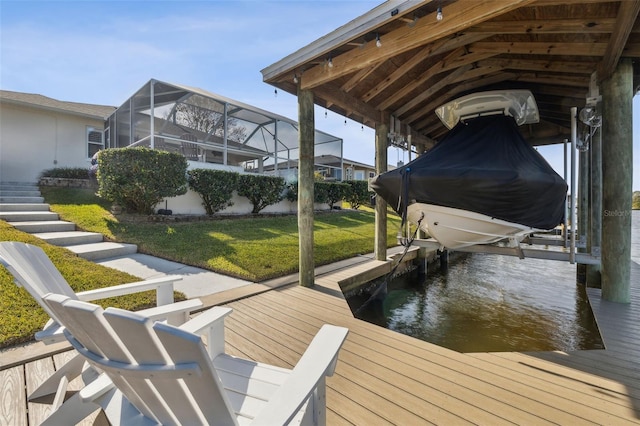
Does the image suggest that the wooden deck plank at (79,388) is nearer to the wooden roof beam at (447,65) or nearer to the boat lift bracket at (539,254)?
the boat lift bracket at (539,254)

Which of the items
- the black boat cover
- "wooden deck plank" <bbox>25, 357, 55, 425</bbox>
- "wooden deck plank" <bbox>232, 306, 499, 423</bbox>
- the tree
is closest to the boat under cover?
the black boat cover

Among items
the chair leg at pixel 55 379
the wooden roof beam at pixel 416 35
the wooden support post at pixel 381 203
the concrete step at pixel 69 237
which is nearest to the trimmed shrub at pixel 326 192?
the wooden support post at pixel 381 203

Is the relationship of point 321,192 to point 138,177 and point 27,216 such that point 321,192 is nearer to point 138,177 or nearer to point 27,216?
point 138,177

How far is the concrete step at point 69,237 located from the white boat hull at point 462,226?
618cm

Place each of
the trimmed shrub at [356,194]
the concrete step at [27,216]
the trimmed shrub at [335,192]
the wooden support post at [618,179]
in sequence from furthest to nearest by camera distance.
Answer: the trimmed shrub at [356,194]
the trimmed shrub at [335,192]
the concrete step at [27,216]
the wooden support post at [618,179]

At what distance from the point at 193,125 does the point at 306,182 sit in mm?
9407

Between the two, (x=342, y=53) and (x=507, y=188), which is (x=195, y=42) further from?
(x=507, y=188)

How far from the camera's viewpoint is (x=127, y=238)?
5.93m

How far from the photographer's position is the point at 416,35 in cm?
277

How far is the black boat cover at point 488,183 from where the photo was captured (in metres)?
3.09

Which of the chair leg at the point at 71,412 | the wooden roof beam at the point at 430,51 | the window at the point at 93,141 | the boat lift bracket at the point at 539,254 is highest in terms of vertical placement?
the window at the point at 93,141

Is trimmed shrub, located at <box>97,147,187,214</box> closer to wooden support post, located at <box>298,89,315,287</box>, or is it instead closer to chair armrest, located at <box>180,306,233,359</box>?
wooden support post, located at <box>298,89,315,287</box>

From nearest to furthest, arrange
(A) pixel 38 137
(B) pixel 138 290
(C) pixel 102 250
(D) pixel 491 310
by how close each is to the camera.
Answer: (B) pixel 138 290 → (D) pixel 491 310 → (C) pixel 102 250 → (A) pixel 38 137

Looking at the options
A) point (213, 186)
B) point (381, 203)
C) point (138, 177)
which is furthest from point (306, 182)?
point (213, 186)
